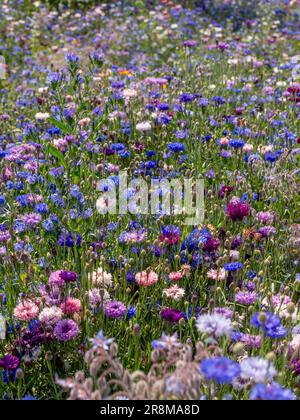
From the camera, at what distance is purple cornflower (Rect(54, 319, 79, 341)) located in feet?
6.48

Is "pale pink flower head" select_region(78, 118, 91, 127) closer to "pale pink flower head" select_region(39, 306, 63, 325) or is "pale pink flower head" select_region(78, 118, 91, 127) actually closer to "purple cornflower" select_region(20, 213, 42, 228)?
"purple cornflower" select_region(20, 213, 42, 228)

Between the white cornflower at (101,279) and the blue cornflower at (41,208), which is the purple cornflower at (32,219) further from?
the white cornflower at (101,279)

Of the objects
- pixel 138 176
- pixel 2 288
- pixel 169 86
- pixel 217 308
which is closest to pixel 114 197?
pixel 138 176

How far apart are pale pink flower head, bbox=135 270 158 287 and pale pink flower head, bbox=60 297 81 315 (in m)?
0.30

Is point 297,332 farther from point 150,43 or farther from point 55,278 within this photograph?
point 150,43

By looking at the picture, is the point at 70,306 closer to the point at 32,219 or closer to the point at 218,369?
the point at 32,219

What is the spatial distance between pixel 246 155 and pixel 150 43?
465cm

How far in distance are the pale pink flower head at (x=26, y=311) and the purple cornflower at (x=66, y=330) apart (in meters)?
0.12

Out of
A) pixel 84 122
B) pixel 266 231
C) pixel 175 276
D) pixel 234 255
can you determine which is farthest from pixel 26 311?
pixel 84 122

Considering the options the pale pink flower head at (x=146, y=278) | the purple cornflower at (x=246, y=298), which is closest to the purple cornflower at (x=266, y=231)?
the purple cornflower at (x=246, y=298)

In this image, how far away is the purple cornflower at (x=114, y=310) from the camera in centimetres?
211

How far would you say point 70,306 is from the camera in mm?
2107

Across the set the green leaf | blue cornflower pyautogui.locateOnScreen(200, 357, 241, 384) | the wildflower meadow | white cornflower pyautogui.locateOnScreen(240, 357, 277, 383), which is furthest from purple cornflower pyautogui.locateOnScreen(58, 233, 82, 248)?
blue cornflower pyautogui.locateOnScreen(200, 357, 241, 384)

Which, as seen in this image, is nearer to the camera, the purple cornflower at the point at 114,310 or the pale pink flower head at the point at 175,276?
the purple cornflower at the point at 114,310
